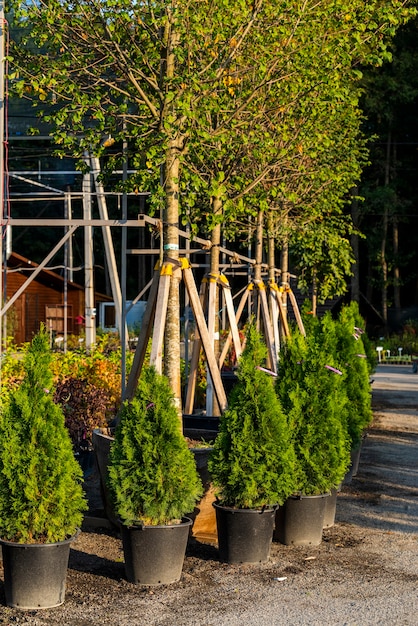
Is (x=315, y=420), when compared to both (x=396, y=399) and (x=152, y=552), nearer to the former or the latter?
(x=152, y=552)

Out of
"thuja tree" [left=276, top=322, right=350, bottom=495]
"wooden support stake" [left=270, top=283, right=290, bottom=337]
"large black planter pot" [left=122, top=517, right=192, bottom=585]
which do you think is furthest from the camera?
"wooden support stake" [left=270, top=283, right=290, bottom=337]

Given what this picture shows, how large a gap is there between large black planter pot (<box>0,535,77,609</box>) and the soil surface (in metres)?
0.08

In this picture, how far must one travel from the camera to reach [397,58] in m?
42.6

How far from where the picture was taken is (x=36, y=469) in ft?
19.1

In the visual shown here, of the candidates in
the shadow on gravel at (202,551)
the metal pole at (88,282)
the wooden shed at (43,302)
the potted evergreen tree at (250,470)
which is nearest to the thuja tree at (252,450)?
the potted evergreen tree at (250,470)

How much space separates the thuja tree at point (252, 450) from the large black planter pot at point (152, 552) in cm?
63

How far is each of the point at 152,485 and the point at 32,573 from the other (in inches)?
36.9

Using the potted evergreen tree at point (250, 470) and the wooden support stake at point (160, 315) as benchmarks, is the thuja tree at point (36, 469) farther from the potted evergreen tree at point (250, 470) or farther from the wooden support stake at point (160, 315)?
the wooden support stake at point (160, 315)

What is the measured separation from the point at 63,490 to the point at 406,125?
4170 cm

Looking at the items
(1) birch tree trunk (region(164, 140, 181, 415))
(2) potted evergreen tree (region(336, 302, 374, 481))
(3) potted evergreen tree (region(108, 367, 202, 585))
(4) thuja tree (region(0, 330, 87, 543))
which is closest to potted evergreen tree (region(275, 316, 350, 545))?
(1) birch tree trunk (region(164, 140, 181, 415))

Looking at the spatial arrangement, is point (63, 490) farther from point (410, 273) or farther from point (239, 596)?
point (410, 273)

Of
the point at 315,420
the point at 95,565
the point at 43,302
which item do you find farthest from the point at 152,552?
the point at 43,302

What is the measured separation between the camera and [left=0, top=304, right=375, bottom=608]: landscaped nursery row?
18.9ft

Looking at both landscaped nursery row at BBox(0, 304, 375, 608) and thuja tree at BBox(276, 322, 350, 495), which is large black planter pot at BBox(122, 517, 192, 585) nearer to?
landscaped nursery row at BBox(0, 304, 375, 608)
